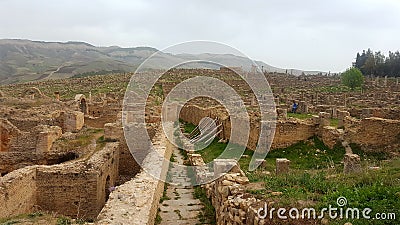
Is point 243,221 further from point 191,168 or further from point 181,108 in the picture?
point 181,108

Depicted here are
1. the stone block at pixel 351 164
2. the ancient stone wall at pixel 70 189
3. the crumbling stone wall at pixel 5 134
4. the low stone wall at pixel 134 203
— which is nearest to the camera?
the low stone wall at pixel 134 203

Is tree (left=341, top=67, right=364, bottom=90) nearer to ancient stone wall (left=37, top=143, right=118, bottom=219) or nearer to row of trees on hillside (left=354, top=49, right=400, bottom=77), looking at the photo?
row of trees on hillside (left=354, top=49, right=400, bottom=77)

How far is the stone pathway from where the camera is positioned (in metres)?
8.48

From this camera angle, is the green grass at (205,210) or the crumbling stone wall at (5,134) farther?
the crumbling stone wall at (5,134)

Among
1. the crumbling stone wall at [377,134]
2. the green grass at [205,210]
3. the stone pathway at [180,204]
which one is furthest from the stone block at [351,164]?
the crumbling stone wall at [377,134]

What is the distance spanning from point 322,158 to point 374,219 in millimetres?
9110

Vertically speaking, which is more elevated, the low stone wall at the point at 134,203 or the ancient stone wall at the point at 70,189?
the low stone wall at the point at 134,203

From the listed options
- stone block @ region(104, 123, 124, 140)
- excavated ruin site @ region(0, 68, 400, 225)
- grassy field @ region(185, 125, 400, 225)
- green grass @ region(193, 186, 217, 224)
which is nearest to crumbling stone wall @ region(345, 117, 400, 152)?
excavated ruin site @ region(0, 68, 400, 225)

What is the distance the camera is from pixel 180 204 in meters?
9.51

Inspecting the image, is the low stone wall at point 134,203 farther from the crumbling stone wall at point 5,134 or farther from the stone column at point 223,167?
the crumbling stone wall at point 5,134

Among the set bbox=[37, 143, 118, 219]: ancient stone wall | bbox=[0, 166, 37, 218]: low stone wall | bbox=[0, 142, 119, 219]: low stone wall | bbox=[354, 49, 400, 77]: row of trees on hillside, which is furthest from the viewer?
bbox=[354, 49, 400, 77]: row of trees on hillside

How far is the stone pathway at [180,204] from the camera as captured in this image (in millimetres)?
8484

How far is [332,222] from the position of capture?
495 cm

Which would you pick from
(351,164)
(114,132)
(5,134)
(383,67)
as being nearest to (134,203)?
(351,164)
